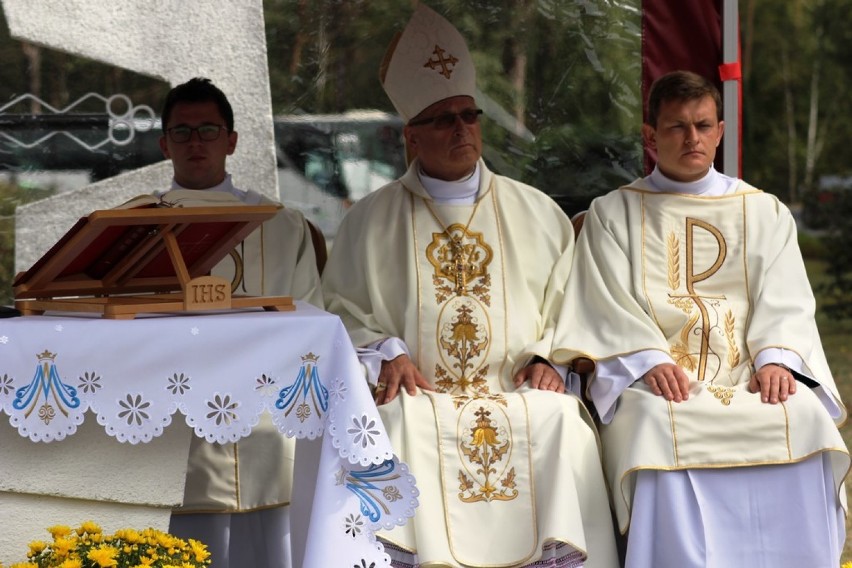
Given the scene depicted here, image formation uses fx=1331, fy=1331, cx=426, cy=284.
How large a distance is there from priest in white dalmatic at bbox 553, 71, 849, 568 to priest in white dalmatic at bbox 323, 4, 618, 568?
154 mm

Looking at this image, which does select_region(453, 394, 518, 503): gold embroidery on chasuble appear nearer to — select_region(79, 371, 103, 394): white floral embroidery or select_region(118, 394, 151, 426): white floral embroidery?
select_region(118, 394, 151, 426): white floral embroidery

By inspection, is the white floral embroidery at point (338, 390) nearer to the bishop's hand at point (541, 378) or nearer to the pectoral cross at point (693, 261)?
the bishop's hand at point (541, 378)

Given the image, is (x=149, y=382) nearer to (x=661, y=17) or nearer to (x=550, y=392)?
(x=550, y=392)

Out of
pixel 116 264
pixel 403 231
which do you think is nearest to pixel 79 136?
pixel 403 231

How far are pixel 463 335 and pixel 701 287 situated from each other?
0.92 metres

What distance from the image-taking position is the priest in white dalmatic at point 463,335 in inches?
178

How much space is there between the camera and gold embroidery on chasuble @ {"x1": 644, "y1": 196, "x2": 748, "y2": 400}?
491 cm

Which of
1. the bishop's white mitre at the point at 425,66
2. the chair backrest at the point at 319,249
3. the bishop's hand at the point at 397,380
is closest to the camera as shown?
the bishop's hand at the point at 397,380

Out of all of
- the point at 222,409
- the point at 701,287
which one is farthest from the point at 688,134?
the point at 222,409

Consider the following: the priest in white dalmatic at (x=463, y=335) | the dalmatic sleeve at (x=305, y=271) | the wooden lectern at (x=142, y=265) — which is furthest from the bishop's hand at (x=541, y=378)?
the wooden lectern at (x=142, y=265)

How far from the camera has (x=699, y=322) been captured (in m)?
4.93

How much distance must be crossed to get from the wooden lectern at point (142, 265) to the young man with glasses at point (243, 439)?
32cm

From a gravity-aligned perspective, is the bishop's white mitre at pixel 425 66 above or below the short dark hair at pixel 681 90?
above

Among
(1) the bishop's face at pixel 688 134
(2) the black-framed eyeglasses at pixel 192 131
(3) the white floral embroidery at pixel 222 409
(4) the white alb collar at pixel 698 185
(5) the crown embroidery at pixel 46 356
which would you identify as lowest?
(3) the white floral embroidery at pixel 222 409
